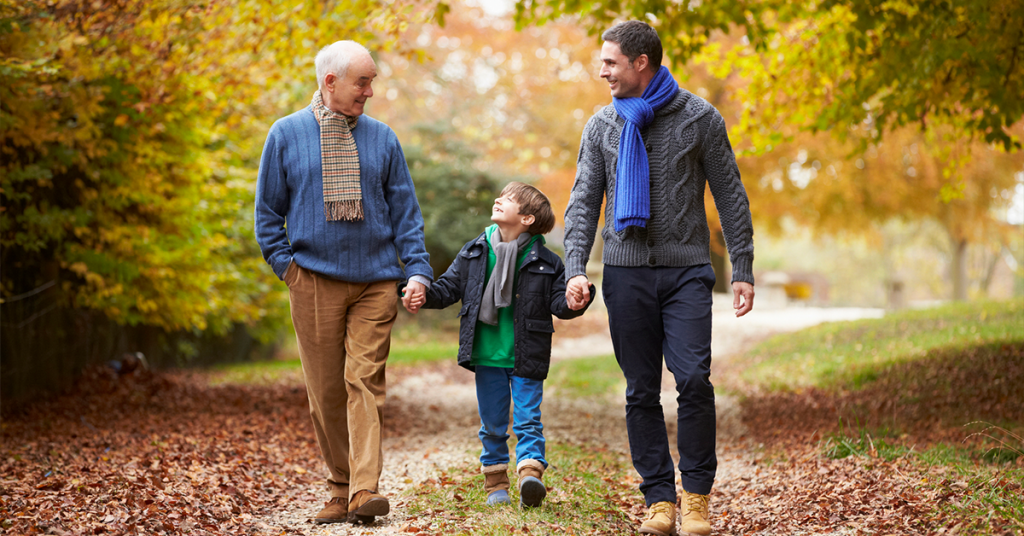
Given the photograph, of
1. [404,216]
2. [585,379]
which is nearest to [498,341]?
[404,216]

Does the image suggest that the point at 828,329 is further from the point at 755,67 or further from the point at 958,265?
the point at 958,265

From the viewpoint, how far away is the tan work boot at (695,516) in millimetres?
3441

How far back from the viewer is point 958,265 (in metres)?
24.4

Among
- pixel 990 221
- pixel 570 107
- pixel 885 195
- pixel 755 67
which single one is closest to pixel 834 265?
pixel 990 221

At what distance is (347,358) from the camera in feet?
12.5

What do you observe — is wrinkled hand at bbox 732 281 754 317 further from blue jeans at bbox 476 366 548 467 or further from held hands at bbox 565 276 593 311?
blue jeans at bbox 476 366 548 467

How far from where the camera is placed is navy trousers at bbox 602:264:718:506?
3.45 meters

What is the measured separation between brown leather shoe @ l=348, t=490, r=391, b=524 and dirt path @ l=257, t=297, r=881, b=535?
→ 0.08m

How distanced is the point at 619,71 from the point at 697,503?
184cm

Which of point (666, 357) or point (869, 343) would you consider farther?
point (869, 343)

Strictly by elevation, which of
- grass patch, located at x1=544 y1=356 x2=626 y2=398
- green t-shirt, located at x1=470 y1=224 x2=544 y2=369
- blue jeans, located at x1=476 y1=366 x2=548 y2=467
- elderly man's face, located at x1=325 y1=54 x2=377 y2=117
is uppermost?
elderly man's face, located at x1=325 y1=54 x2=377 y2=117

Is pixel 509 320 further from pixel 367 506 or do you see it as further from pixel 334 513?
pixel 334 513

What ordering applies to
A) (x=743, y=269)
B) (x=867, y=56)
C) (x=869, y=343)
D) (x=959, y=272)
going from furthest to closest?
(x=959, y=272), (x=869, y=343), (x=867, y=56), (x=743, y=269)

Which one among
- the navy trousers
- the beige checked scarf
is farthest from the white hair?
the navy trousers
